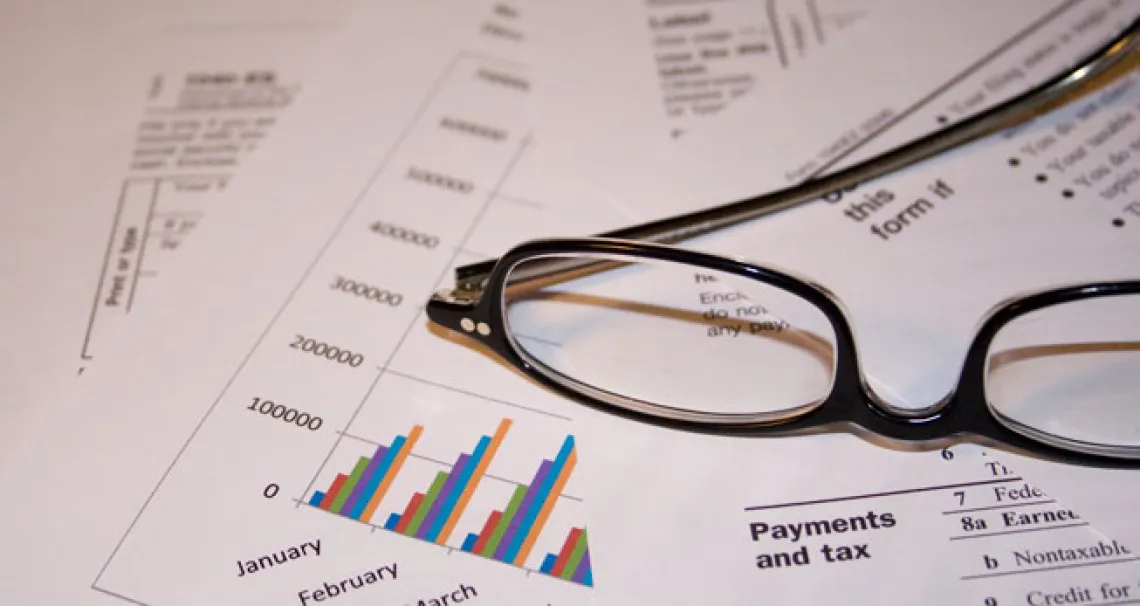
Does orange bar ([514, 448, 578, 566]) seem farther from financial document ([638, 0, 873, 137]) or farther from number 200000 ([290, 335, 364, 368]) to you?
financial document ([638, 0, 873, 137])

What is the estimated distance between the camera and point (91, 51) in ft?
2.34

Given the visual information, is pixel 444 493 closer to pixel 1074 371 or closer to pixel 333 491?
pixel 333 491

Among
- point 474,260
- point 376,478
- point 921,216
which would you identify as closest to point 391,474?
point 376,478

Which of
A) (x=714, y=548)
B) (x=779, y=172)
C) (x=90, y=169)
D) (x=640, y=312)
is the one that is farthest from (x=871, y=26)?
(x=90, y=169)

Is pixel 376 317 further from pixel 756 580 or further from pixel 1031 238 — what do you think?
pixel 1031 238

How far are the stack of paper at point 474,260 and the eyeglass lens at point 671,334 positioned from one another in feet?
0.07

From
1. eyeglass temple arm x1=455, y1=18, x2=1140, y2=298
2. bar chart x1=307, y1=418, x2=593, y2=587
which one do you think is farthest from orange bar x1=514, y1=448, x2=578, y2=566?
eyeglass temple arm x1=455, y1=18, x2=1140, y2=298

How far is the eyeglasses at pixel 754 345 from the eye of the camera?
0.46 m

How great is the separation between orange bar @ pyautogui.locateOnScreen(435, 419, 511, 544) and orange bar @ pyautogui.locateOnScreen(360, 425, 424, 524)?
0.03 metres

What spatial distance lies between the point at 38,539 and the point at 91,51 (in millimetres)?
373

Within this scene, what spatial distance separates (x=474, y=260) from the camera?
567 millimetres

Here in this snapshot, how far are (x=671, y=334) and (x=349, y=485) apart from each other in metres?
0.17

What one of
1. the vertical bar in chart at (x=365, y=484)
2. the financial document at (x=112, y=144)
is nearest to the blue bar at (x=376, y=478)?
the vertical bar in chart at (x=365, y=484)

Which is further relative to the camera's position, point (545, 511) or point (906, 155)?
point (906, 155)
